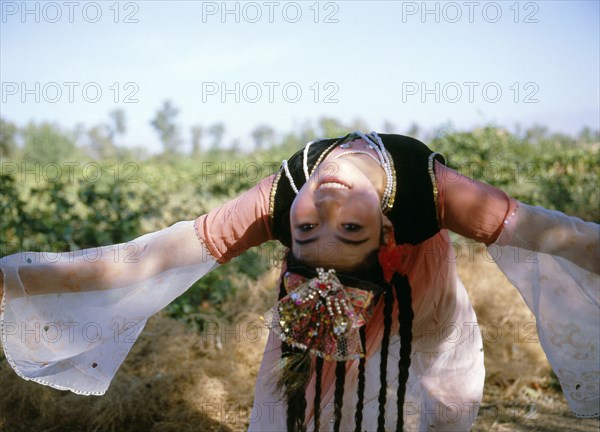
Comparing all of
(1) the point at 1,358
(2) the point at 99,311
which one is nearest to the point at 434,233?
(2) the point at 99,311

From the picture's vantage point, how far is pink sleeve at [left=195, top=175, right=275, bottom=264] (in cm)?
270

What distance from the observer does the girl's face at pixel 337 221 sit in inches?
93.1

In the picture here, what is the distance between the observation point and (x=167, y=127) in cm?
2278

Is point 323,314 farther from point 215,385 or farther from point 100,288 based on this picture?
point 215,385

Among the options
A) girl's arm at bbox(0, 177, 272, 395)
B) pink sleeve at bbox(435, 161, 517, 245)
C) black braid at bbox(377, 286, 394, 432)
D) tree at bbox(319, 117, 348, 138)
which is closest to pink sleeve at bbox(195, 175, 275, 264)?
girl's arm at bbox(0, 177, 272, 395)

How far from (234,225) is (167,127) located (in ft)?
68.1

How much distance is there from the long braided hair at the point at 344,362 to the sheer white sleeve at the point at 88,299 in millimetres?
509

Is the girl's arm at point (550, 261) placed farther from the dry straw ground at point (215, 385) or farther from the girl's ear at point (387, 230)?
the dry straw ground at point (215, 385)

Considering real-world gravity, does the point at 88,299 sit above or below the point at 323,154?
below

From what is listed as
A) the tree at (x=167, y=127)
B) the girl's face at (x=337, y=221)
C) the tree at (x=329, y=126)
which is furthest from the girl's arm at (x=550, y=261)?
the tree at (x=167, y=127)

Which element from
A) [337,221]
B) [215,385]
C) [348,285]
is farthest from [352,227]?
[215,385]

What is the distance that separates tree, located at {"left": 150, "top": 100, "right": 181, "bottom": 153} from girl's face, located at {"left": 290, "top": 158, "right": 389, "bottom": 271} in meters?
19.5

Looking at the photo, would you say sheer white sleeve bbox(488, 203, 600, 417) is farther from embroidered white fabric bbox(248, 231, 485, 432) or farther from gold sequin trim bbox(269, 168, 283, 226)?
gold sequin trim bbox(269, 168, 283, 226)

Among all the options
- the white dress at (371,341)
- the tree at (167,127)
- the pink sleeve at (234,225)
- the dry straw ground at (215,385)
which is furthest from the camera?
the tree at (167,127)
